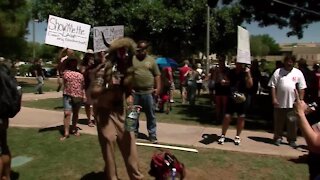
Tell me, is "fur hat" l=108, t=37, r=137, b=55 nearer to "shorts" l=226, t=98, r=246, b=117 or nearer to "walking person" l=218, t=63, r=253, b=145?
"walking person" l=218, t=63, r=253, b=145

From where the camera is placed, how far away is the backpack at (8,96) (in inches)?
211

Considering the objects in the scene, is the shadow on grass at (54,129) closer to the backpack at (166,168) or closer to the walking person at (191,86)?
the backpack at (166,168)

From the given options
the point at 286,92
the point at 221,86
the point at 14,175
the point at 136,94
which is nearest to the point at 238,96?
the point at 286,92

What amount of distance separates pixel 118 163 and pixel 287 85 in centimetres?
337

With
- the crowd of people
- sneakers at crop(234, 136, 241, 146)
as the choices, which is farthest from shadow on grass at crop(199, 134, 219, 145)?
sneakers at crop(234, 136, 241, 146)

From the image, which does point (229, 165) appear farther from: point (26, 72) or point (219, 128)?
point (26, 72)

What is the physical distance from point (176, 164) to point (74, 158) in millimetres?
1982

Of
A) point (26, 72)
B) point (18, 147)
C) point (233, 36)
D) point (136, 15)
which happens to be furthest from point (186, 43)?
point (18, 147)

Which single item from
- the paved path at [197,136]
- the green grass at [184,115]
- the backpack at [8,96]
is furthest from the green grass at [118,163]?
the green grass at [184,115]

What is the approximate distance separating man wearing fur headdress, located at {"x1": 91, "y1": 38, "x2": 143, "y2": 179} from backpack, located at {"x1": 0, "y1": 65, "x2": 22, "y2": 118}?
3.13ft

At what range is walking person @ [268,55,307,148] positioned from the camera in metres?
8.05

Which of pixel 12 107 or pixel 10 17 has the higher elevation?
pixel 10 17

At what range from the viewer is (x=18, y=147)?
7656 mm

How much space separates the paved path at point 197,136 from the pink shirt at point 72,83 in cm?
109
